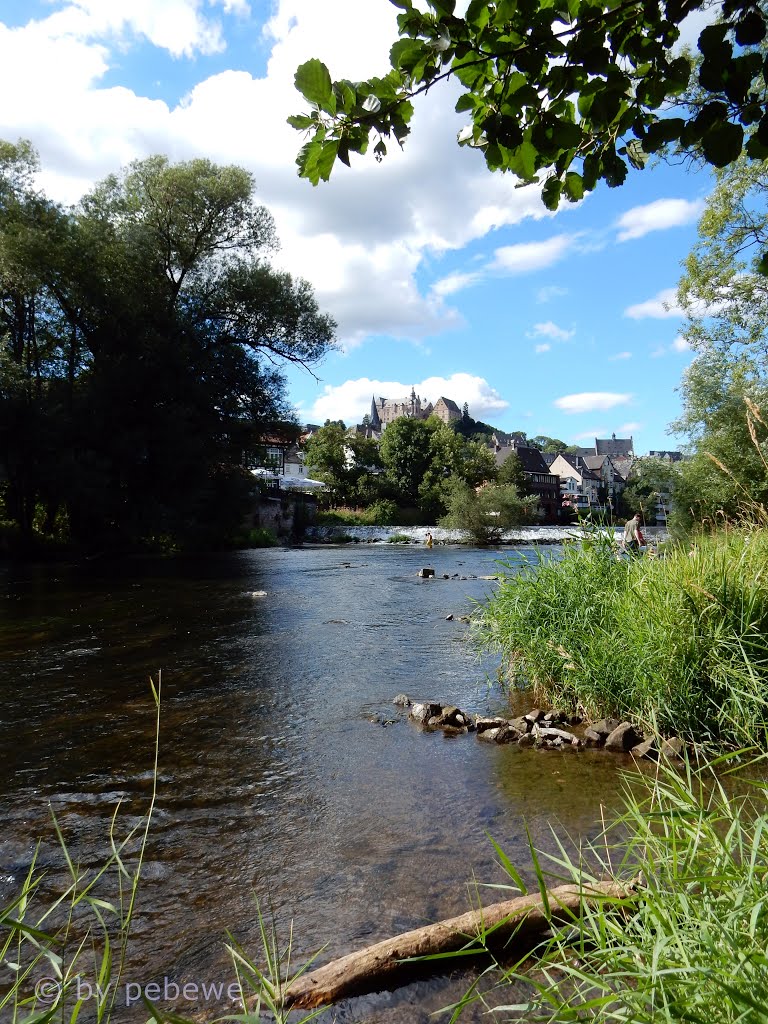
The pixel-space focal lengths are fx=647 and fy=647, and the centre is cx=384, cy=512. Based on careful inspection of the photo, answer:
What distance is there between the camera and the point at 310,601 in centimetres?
1712

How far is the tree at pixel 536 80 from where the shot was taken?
2.34 metres

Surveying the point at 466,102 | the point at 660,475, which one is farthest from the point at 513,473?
the point at 466,102

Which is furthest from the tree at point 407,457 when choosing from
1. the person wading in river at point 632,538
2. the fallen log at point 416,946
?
the fallen log at point 416,946

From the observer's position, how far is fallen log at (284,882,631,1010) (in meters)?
2.74

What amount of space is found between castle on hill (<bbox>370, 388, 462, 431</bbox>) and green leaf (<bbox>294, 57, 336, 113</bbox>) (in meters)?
132

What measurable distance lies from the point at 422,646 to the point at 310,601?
21.3ft

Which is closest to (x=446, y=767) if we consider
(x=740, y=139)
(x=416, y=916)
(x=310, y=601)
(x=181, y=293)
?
(x=416, y=916)

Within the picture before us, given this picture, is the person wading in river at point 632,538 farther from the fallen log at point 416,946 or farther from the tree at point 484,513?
the tree at point 484,513

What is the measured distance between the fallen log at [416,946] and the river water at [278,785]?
104mm

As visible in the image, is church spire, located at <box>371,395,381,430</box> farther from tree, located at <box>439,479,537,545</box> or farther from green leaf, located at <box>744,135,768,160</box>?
green leaf, located at <box>744,135,768,160</box>

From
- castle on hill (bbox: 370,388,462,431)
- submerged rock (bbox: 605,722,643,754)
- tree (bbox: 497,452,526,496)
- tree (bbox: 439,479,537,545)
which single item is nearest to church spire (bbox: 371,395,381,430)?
castle on hill (bbox: 370,388,462,431)

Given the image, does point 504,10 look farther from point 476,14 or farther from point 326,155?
point 326,155

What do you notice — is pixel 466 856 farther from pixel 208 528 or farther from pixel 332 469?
pixel 332 469

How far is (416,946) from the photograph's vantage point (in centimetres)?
288
